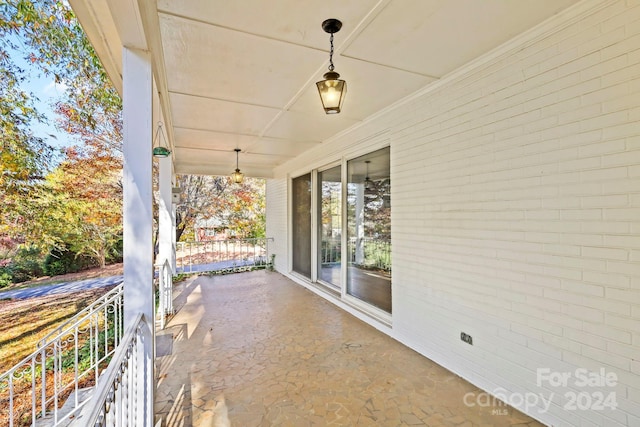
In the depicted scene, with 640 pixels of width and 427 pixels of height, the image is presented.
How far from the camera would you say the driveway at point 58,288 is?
16.0 feet

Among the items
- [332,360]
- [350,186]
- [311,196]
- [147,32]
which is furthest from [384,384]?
[311,196]

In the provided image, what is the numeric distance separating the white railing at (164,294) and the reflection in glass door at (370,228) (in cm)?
277

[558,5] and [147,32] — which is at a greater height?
[558,5]

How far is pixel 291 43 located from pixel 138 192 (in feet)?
5.06

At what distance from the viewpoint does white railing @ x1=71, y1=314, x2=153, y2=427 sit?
1.04 m

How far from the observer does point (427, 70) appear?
268 cm

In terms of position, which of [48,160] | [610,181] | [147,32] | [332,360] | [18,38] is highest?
[18,38]

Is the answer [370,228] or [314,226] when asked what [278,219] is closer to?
[314,226]

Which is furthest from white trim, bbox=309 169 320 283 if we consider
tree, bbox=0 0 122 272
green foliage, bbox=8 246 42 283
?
green foliage, bbox=8 246 42 283

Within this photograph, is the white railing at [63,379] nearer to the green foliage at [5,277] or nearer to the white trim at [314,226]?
the green foliage at [5,277]

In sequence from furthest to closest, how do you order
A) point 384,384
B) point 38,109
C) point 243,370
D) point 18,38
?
point 38,109
point 18,38
point 243,370
point 384,384

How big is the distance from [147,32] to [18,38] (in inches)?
113

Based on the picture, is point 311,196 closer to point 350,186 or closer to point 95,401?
point 350,186

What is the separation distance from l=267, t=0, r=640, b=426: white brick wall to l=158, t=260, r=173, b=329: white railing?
3.32 m
